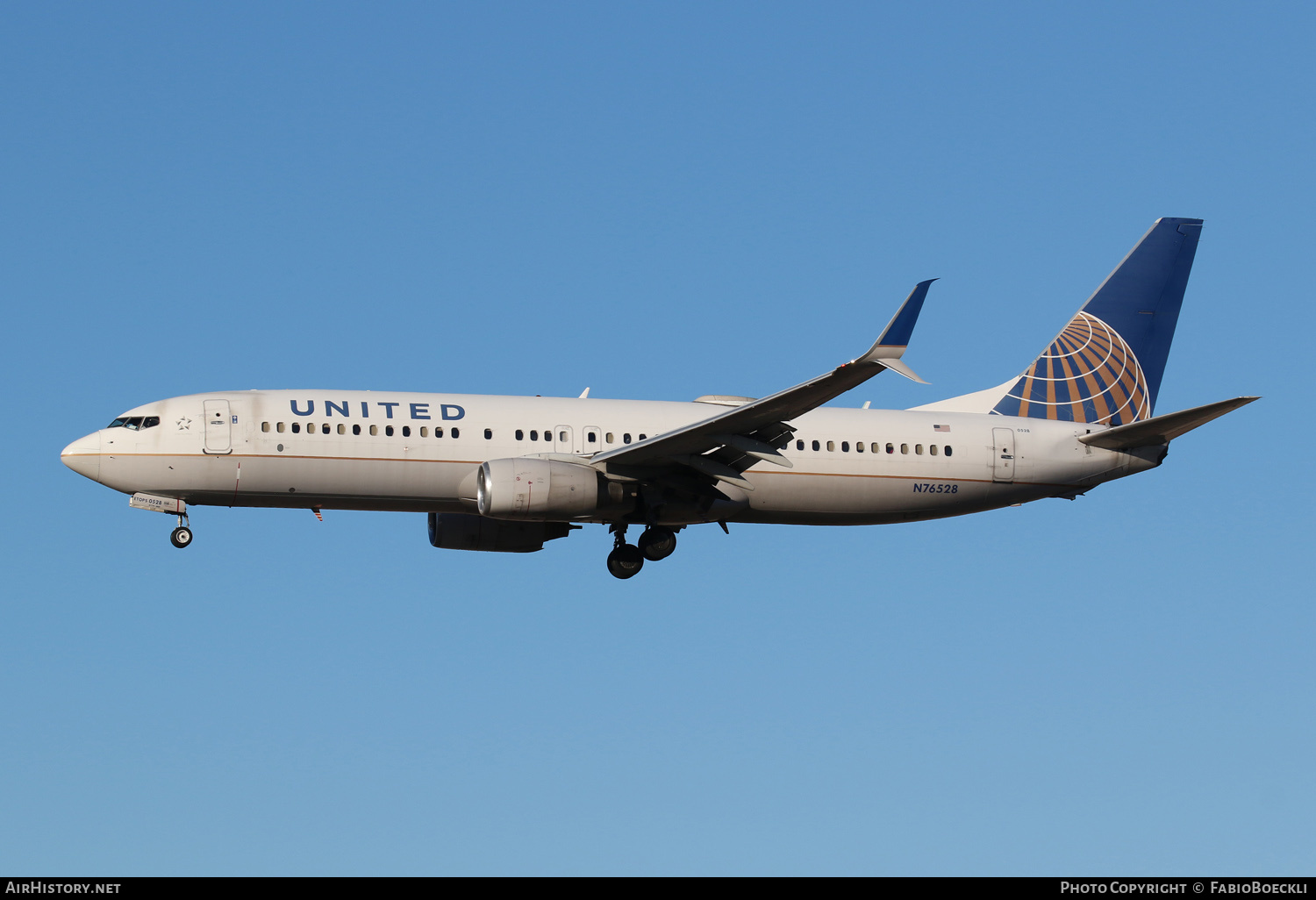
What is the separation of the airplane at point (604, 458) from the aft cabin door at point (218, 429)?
44 millimetres

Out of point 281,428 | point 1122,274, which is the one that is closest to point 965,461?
point 1122,274

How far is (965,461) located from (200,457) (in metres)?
18.4

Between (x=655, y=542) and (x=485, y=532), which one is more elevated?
(x=485, y=532)

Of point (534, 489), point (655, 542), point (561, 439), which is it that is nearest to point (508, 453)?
point (561, 439)

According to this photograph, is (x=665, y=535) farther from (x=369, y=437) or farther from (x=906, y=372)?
(x=906, y=372)

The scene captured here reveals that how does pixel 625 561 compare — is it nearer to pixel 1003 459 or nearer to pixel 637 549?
pixel 637 549

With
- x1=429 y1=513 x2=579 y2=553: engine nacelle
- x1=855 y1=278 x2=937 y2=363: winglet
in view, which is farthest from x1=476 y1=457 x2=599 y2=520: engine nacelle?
x1=855 y1=278 x2=937 y2=363: winglet

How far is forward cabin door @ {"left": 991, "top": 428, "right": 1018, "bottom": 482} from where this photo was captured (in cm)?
4141

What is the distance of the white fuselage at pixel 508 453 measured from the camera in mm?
37469

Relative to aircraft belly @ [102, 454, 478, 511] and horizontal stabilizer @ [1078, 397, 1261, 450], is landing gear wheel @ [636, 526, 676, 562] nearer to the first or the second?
aircraft belly @ [102, 454, 478, 511]

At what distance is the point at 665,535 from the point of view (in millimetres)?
40438

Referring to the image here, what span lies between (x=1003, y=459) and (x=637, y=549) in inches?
372

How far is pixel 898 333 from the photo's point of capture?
105ft

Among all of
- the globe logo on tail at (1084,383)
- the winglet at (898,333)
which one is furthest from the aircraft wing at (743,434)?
the globe logo on tail at (1084,383)
